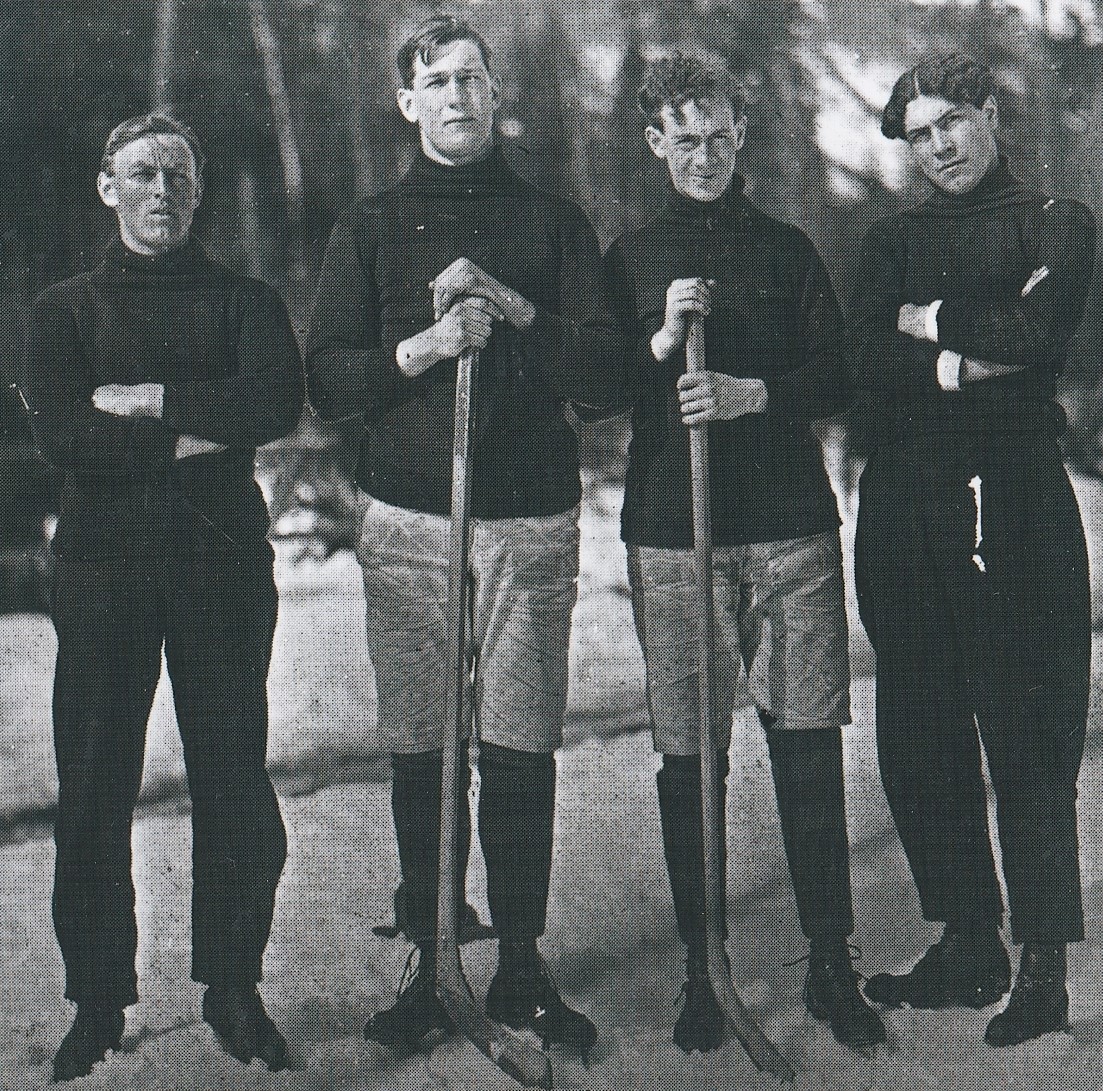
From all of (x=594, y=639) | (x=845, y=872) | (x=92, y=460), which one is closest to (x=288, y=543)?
(x=92, y=460)

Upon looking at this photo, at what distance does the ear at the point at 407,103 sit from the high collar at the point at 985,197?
1.03m

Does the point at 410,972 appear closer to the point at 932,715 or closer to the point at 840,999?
the point at 840,999

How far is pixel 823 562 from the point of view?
9.48ft

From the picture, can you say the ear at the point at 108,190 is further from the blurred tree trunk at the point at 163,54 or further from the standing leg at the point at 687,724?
the standing leg at the point at 687,724

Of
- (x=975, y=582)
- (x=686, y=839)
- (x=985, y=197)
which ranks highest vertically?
(x=985, y=197)

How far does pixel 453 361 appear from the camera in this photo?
2.82m

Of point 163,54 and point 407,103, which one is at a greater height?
point 163,54

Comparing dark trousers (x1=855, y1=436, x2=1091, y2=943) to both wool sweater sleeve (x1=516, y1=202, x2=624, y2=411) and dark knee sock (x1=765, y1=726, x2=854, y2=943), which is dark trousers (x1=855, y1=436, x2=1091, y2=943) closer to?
dark knee sock (x1=765, y1=726, x2=854, y2=943)

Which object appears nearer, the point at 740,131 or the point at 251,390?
the point at 251,390

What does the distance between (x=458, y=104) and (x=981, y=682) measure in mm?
1535

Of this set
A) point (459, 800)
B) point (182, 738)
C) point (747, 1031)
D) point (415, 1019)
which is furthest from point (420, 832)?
point (747, 1031)

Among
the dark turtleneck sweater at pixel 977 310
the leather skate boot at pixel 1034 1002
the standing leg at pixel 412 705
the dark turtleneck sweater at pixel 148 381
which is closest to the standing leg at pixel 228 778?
the dark turtleneck sweater at pixel 148 381

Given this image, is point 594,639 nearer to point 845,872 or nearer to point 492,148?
point 845,872

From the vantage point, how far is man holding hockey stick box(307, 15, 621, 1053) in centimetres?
281
